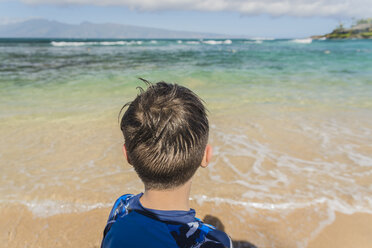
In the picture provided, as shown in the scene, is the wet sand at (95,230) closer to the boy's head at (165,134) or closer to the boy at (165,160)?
the boy at (165,160)

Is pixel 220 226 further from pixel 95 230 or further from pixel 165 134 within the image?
pixel 165 134

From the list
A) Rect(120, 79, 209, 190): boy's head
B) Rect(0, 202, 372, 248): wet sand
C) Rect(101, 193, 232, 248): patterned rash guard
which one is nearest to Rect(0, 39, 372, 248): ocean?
Rect(0, 202, 372, 248): wet sand

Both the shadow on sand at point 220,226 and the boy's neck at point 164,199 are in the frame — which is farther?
the shadow on sand at point 220,226

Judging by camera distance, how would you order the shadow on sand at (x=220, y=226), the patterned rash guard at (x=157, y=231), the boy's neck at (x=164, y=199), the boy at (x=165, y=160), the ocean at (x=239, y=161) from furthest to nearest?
1. the ocean at (x=239, y=161)
2. the shadow on sand at (x=220, y=226)
3. the boy's neck at (x=164, y=199)
4. the boy at (x=165, y=160)
5. the patterned rash guard at (x=157, y=231)

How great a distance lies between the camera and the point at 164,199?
136cm

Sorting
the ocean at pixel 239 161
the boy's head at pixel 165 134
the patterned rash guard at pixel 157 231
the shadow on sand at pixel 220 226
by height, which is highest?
the boy's head at pixel 165 134

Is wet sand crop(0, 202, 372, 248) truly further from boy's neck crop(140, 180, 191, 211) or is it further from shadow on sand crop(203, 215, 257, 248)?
boy's neck crop(140, 180, 191, 211)

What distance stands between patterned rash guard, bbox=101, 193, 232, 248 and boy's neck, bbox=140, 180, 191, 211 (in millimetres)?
42

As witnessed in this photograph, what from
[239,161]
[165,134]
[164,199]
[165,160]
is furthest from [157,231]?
[239,161]

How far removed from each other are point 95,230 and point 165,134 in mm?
1955

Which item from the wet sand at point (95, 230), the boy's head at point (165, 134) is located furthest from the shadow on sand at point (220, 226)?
Result: the boy's head at point (165, 134)

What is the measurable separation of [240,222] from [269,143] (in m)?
2.20

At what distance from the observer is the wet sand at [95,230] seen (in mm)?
2478

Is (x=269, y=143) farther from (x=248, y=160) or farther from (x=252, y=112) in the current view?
(x=252, y=112)
